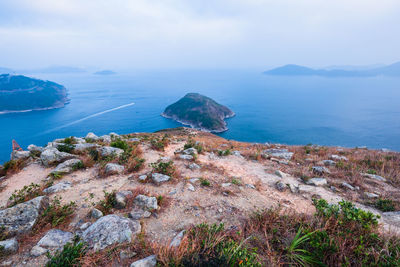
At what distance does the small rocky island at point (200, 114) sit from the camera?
106750 millimetres

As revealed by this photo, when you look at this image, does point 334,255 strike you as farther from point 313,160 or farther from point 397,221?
point 313,160

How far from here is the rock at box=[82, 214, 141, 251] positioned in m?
3.78

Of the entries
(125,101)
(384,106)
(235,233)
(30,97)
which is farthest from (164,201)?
(30,97)

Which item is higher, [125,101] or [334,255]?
[334,255]

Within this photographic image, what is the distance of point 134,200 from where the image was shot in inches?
211

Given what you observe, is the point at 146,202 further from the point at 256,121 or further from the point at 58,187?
the point at 256,121

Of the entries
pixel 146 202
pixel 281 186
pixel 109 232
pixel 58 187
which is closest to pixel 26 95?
pixel 58 187

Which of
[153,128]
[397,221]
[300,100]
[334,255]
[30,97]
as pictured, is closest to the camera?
[334,255]

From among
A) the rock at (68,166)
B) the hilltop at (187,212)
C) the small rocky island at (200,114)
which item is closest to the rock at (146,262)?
the hilltop at (187,212)

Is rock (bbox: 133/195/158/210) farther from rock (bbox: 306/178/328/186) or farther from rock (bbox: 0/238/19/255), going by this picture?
rock (bbox: 306/178/328/186)

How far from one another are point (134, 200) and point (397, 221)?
25.2ft

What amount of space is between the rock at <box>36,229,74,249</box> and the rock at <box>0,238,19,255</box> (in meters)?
0.39

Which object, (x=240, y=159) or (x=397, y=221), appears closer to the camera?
(x=397, y=221)

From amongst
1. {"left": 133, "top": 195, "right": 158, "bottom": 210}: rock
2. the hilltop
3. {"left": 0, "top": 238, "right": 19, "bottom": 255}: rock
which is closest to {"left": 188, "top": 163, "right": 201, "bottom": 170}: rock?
the hilltop
